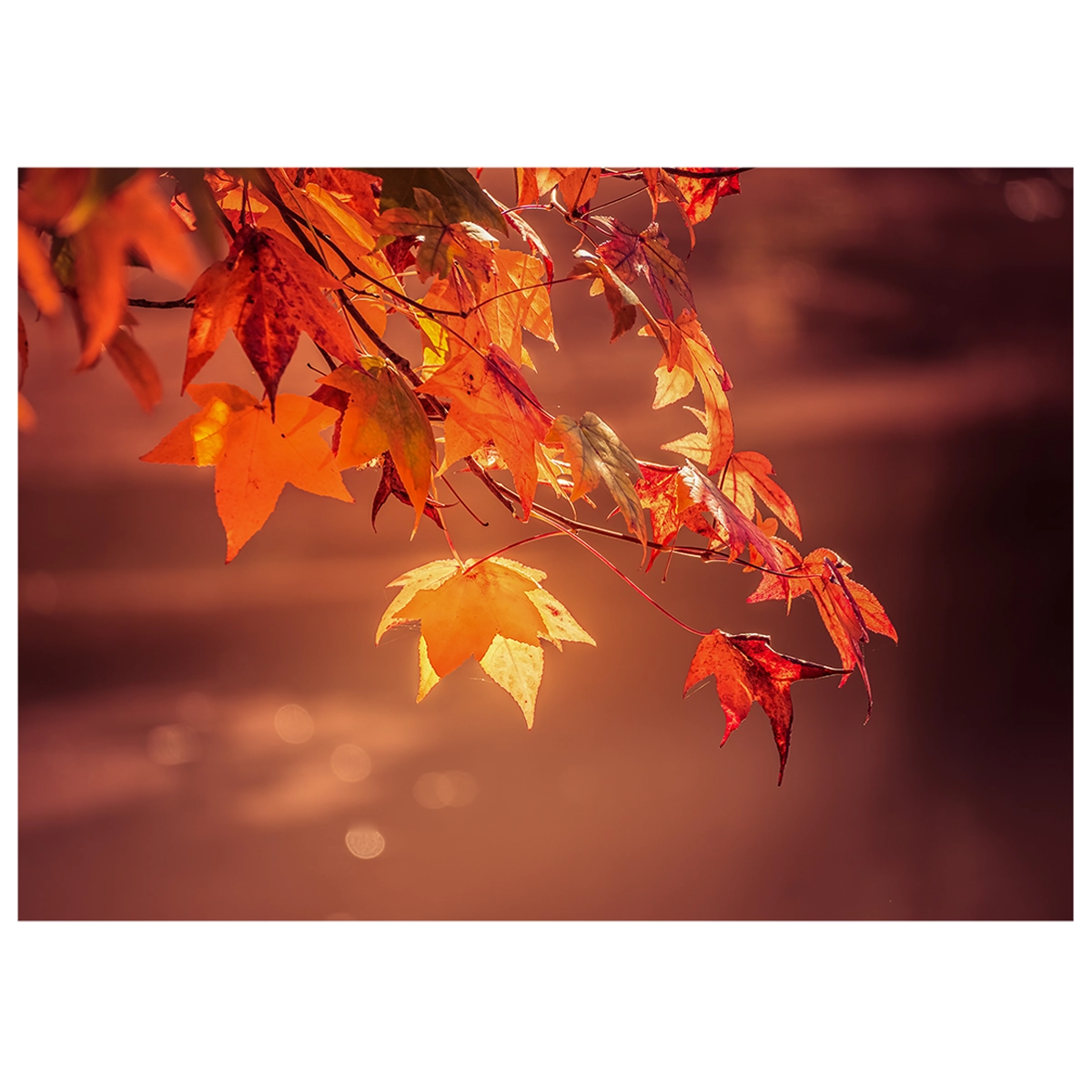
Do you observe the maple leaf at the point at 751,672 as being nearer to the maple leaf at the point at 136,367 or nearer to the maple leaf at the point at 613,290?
the maple leaf at the point at 613,290

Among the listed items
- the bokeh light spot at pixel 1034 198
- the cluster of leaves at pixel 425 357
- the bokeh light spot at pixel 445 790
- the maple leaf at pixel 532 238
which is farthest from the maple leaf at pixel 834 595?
the bokeh light spot at pixel 1034 198

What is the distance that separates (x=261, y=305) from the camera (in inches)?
13.6

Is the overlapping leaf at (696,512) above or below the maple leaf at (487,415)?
below

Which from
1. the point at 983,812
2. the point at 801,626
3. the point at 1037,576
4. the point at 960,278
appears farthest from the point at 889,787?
the point at 960,278

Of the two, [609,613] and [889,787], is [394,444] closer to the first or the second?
[609,613]

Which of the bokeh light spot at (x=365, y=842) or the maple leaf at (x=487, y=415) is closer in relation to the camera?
the maple leaf at (x=487, y=415)

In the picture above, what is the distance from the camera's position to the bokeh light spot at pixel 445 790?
1.30m

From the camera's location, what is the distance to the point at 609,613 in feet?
4.36

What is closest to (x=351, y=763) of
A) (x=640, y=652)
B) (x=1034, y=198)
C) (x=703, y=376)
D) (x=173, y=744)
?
(x=173, y=744)

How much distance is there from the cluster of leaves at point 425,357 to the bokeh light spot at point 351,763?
75cm

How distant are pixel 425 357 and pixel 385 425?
0.54 ft

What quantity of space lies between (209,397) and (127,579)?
3.39ft
